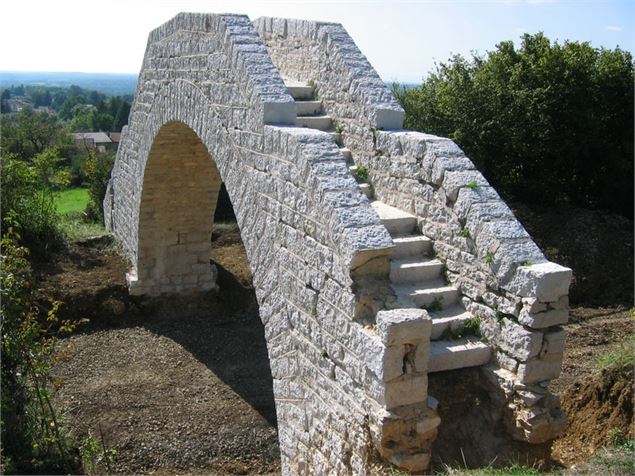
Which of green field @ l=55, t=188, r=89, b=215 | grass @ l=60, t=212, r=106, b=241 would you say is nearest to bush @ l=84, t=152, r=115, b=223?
grass @ l=60, t=212, r=106, b=241

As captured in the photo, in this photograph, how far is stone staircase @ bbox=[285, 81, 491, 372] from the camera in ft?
18.4

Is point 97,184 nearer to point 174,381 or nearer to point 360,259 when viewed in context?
point 174,381

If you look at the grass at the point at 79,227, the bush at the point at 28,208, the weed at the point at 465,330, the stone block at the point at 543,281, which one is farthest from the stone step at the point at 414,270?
the grass at the point at 79,227

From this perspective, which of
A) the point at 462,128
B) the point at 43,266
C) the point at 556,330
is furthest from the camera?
the point at 462,128

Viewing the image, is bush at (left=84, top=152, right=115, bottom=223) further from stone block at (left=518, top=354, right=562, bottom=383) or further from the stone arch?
stone block at (left=518, top=354, right=562, bottom=383)

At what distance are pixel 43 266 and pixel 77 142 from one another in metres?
26.6

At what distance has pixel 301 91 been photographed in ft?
26.7

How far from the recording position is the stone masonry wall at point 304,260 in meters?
5.08

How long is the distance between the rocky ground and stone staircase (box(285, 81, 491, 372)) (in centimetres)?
144

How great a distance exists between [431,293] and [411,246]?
1.82ft

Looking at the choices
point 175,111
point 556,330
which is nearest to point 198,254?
point 175,111

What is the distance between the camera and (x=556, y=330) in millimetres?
5434

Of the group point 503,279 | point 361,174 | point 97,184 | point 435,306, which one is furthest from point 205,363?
point 97,184

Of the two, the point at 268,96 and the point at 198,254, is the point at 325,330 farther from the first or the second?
the point at 198,254
